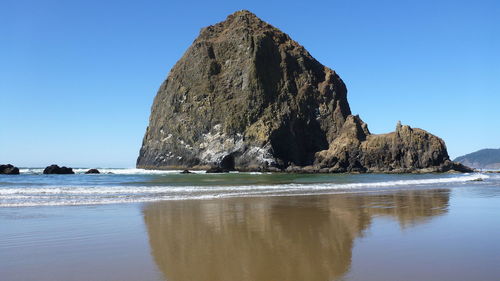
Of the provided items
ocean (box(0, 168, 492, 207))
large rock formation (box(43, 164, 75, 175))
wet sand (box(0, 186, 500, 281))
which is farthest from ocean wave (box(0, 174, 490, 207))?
large rock formation (box(43, 164, 75, 175))

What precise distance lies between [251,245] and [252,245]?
0.02 meters

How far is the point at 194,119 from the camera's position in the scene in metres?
101

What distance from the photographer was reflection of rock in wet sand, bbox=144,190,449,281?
6.10 meters

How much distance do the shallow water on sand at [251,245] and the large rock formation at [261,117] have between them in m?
71.4

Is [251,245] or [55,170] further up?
[55,170]

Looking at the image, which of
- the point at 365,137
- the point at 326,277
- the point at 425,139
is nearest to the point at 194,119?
the point at 365,137

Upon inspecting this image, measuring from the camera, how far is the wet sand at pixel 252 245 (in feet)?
19.7

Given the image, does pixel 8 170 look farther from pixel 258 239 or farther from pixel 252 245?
pixel 252 245

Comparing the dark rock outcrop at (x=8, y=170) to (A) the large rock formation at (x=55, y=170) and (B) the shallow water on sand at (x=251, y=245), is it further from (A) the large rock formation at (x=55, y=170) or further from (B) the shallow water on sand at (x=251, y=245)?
(B) the shallow water on sand at (x=251, y=245)

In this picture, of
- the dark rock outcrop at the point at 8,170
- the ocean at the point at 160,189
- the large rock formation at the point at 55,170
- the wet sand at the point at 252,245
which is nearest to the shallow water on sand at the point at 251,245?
the wet sand at the point at 252,245

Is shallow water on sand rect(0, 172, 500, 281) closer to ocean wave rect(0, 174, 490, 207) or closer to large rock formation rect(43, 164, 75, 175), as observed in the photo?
ocean wave rect(0, 174, 490, 207)

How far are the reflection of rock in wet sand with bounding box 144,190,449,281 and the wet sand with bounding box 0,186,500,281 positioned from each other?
0.02m

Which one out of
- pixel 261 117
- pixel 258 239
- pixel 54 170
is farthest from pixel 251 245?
pixel 261 117

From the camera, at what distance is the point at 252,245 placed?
8.02 meters
